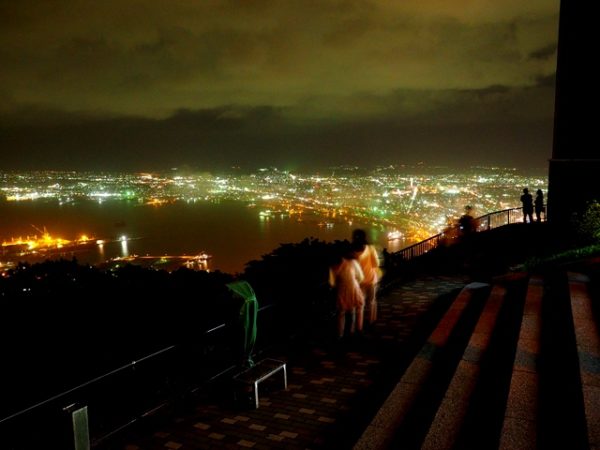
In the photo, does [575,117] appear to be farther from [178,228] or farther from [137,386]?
[178,228]

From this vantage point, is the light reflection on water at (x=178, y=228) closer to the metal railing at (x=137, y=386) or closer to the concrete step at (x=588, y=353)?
the concrete step at (x=588, y=353)

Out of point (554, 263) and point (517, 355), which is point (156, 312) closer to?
point (517, 355)

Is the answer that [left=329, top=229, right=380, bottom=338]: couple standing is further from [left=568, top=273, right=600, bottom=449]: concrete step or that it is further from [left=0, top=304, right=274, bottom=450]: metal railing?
[left=568, top=273, right=600, bottom=449]: concrete step

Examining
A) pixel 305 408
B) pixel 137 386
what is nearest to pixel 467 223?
pixel 305 408

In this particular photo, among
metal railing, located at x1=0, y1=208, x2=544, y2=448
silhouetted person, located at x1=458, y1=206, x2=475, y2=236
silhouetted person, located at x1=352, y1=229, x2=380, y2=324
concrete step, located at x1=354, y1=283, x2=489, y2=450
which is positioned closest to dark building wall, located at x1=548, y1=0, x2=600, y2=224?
silhouetted person, located at x1=458, y1=206, x2=475, y2=236

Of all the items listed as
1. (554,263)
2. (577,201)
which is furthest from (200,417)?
(577,201)

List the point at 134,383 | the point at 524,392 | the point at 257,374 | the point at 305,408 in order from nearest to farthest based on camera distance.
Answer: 1. the point at 524,392
2. the point at 305,408
3. the point at 257,374
4. the point at 134,383
